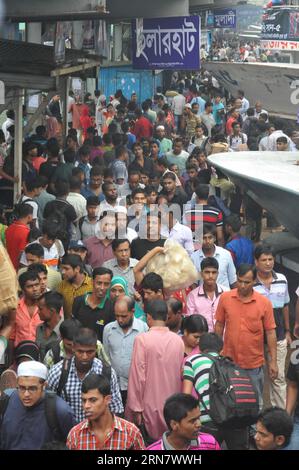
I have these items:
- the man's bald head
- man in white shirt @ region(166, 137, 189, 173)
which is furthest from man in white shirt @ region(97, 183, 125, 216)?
man in white shirt @ region(166, 137, 189, 173)

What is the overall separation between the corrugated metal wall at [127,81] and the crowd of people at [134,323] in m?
14.0

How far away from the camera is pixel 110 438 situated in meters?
5.80

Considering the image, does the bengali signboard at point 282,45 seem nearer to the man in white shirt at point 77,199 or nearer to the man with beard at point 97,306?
the man in white shirt at point 77,199

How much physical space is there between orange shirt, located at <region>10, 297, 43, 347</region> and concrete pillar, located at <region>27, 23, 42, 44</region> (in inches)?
477

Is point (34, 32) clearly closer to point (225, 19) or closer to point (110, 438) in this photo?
point (110, 438)

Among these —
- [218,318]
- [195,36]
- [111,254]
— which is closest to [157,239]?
[111,254]

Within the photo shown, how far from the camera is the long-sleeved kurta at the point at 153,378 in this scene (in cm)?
698

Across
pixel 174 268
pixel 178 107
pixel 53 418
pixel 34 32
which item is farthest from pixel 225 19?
pixel 53 418

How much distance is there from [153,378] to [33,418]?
1155mm

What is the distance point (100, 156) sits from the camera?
49.6 feet

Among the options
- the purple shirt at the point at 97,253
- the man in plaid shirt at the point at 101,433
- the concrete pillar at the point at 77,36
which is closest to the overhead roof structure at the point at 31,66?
the purple shirt at the point at 97,253

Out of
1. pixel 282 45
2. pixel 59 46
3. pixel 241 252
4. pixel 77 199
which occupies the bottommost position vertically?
pixel 241 252

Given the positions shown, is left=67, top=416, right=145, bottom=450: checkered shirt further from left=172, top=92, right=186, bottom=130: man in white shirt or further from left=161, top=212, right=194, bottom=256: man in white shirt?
left=172, top=92, right=186, bottom=130: man in white shirt
